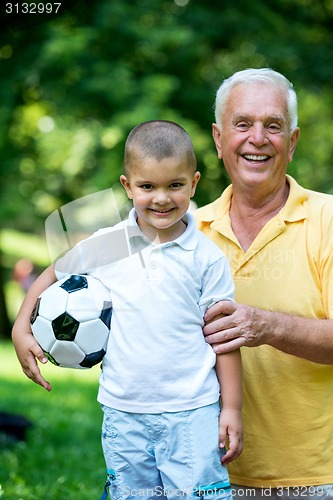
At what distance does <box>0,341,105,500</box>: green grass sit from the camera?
4.91m

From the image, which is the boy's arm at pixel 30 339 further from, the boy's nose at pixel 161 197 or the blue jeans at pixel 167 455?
the boy's nose at pixel 161 197

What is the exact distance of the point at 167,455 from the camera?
113 inches

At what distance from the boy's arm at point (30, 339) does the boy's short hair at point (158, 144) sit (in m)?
0.58

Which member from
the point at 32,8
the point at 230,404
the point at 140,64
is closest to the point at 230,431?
the point at 230,404

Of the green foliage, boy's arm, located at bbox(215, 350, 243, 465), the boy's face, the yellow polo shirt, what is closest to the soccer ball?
the boy's face

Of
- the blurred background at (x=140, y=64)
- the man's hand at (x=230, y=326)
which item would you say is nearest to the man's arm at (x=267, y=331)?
the man's hand at (x=230, y=326)

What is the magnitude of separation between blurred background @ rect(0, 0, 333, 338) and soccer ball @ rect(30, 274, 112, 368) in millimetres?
6946

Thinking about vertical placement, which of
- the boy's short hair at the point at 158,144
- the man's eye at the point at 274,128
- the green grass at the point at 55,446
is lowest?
the green grass at the point at 55,446

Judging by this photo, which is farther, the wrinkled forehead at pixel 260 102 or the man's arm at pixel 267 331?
the wrinkled forehead at pixel 260 102

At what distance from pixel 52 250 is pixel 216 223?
79 cm

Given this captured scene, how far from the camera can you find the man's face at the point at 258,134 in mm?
3432

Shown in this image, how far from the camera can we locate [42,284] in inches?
125

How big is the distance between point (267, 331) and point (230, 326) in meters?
0.18

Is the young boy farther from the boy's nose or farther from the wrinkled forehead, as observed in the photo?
the wrinkled forehead
